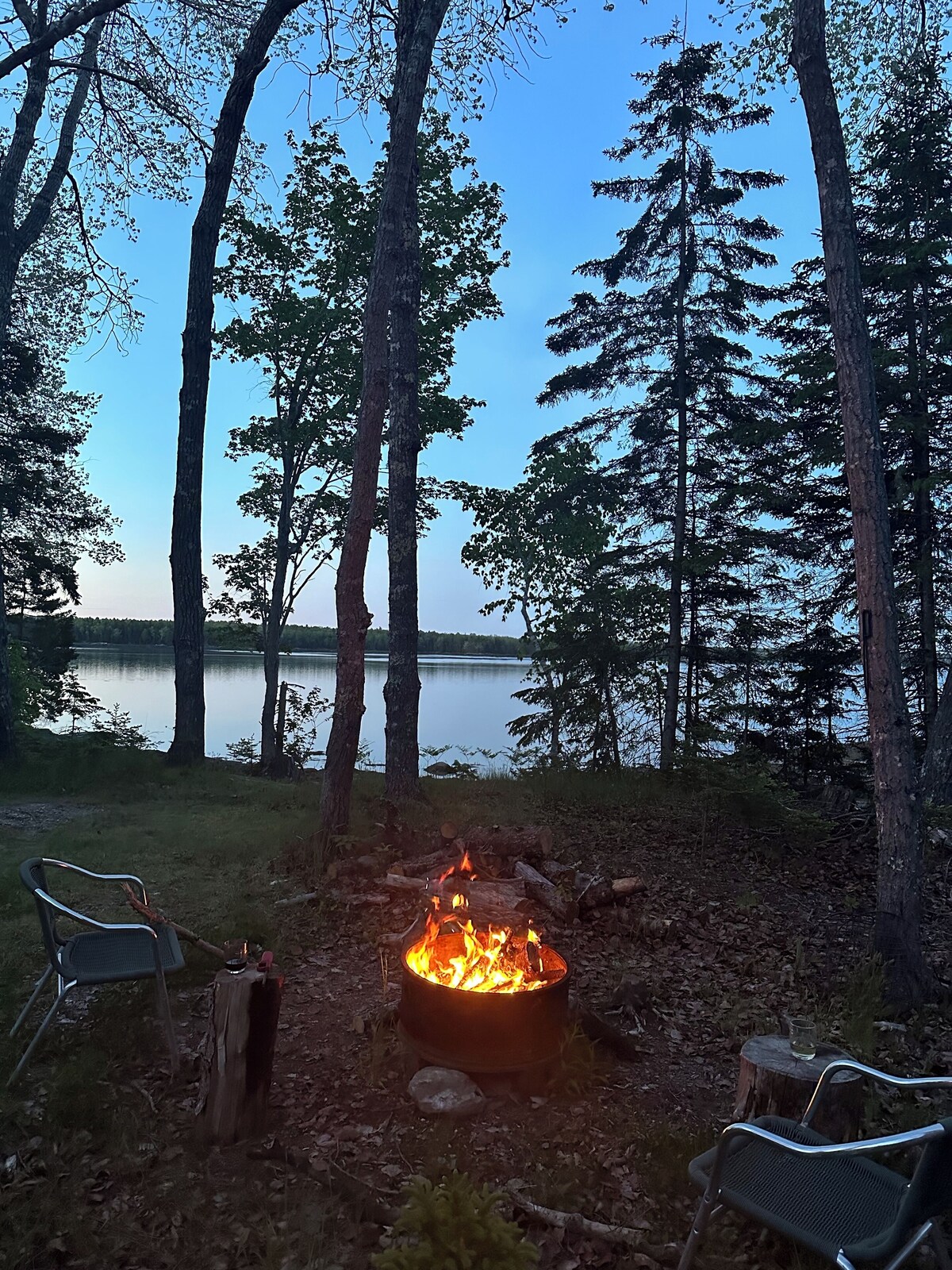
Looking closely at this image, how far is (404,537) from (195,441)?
5741mm

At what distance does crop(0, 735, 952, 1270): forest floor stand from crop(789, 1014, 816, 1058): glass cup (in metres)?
0.67

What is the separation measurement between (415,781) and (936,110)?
1204 centimetres

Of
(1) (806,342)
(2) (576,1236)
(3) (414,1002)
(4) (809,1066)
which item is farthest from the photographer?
(1) (806,342)

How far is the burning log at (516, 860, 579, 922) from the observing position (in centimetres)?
655

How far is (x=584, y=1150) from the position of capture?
364cm

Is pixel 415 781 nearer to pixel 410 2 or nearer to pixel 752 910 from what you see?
pixel 752 910

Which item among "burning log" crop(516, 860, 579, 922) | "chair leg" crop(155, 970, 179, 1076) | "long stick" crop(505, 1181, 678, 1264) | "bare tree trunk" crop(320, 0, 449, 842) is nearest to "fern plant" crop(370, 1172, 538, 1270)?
"long stick" crop(505, 1181, 678, 1264)

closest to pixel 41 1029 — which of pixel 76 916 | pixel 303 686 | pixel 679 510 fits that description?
pixel 76 916

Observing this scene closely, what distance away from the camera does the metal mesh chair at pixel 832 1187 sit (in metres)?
2.05

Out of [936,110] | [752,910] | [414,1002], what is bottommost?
[752,910]

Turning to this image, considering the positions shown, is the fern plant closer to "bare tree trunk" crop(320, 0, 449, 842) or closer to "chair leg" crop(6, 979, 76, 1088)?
"chair leg" crop(6, 979, 76, 1088)

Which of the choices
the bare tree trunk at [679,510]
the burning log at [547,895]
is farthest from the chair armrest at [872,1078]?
the bare tree trunk at [679,510]

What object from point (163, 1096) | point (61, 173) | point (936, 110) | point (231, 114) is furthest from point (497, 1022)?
point (61, 173)

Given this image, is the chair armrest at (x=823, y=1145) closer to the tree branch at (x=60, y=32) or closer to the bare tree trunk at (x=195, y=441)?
the bare tree trunk at (x=195, y=441)
